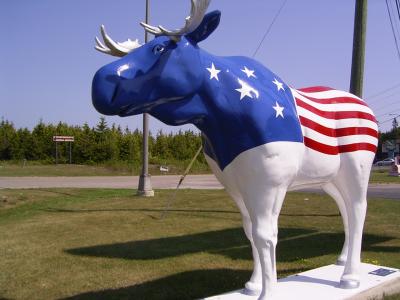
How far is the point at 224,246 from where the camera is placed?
7.51 meters

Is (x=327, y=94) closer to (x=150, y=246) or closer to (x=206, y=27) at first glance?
(x=206, y=27)

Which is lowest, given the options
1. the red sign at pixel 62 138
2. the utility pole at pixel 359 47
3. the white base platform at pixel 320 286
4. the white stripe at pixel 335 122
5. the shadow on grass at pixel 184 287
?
the shadow on grass at pixel 184 287

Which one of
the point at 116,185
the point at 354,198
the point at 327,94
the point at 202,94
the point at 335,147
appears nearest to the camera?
the point at 202,94

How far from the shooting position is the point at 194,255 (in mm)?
6875

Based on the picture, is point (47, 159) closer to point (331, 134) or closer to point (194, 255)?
point (194, 255)

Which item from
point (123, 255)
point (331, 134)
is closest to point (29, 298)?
point (123, 255)

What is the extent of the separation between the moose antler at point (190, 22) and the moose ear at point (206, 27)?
0.32ft

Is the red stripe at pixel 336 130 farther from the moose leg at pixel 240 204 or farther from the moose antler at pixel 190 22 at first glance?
the moose antler at pixel 190 22

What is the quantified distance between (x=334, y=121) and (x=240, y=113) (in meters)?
1.18

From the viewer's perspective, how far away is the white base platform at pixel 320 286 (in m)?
4.15

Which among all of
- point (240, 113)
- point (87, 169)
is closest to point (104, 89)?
point (240, 113)

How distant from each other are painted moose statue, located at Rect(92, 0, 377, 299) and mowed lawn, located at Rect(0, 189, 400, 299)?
5.65 feet

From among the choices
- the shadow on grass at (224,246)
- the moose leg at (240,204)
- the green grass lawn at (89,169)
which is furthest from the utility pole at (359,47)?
the green grass lawn at (89,169)

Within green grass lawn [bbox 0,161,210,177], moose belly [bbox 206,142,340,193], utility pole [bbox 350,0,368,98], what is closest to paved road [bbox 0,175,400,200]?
green grass lawn [bbox 0,161,210,177]
